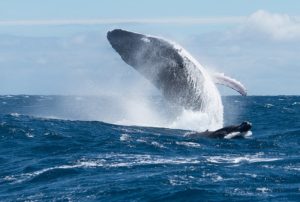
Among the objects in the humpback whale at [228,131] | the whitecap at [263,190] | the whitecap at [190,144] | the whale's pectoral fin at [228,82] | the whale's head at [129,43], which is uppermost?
the whale's head at [129,43]

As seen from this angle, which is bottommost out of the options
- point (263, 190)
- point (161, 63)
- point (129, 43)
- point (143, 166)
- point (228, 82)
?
point (263, 190)

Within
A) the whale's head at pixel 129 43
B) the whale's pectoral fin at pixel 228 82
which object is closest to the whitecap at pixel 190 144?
the whale's head at pixel 129 43

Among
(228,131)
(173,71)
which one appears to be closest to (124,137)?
(173,71)

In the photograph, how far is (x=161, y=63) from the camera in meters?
23.8

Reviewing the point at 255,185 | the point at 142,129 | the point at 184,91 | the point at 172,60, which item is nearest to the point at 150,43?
the point at 172,60

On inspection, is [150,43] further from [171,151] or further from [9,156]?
[9,156]

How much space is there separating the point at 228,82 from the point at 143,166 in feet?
29.9

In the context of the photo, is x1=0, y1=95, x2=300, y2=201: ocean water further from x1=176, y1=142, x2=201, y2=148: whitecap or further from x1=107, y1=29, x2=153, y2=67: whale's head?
x1=107, y1=29, x2=153, y2=67: whale's head

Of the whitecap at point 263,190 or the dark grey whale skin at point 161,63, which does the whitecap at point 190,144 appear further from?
the whitecap at point 263,190

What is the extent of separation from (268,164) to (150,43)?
7.71 metres

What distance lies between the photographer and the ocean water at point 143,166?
45.6 ft

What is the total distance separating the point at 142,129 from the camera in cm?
2644

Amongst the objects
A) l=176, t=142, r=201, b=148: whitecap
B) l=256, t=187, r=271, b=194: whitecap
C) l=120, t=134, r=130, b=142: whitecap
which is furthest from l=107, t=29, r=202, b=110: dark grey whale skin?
l=256, t=187, r=271, b=194: whitecap

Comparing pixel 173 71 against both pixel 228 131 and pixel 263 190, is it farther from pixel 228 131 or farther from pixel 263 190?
pixel 263 190
